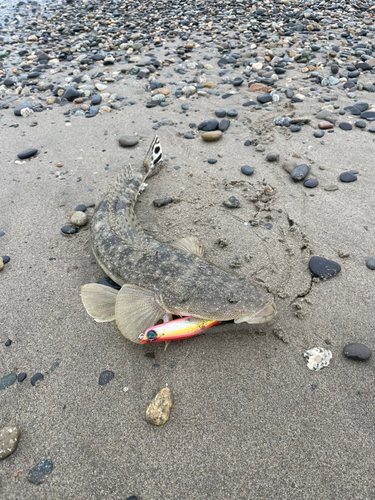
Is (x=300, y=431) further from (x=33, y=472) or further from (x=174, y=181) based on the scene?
(x=174, y=181)

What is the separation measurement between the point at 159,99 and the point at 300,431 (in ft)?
22.0

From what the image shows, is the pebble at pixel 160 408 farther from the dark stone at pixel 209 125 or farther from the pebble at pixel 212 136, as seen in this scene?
the dark stone at pixel 209 125

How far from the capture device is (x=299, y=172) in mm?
4816

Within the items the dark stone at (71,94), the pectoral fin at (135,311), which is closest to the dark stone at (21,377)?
the pectoral fin at (135,311)

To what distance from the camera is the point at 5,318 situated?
3.46 metres

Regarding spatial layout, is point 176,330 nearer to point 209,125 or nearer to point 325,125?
point 209,125

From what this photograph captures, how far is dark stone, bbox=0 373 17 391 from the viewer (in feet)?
9.55

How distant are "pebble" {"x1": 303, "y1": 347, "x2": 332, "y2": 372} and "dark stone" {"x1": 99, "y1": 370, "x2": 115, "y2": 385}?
1854mm

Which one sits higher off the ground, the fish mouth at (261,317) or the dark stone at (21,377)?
the fish mouth at (261,317)

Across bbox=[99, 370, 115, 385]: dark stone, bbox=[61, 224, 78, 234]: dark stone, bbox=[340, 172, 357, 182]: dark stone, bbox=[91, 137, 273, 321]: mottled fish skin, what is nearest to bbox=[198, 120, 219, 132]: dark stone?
bbox=[340, 172, 357, 182]: dark stone

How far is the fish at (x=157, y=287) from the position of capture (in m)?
2.98

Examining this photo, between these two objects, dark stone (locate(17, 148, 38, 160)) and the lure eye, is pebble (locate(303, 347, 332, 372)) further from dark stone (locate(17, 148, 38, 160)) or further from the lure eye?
dark stone (locate(17, 148, 38, 160))

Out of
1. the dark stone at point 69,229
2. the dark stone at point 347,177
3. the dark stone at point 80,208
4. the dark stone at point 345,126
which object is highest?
the dark stone at point 345,126

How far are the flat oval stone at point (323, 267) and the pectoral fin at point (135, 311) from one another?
1832mm
